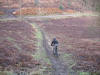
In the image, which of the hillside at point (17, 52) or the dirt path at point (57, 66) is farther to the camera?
the hillside at point (17, 52)

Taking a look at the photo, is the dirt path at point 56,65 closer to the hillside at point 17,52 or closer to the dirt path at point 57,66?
the dirt path at point 57,66

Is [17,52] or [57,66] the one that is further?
[17,52]

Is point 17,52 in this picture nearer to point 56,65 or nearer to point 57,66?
point 56,65

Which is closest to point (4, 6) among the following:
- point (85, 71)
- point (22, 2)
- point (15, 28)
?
point (15, 28)

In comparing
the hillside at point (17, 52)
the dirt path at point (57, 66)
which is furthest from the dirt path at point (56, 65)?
the hillside at point (17, 52)

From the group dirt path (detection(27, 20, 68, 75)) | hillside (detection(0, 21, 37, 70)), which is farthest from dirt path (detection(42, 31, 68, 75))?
hillside (detection(0, 21, 37, 70))

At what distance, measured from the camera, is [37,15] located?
2625 centimetres

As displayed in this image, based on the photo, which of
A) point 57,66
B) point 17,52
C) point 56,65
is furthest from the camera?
point 17,52

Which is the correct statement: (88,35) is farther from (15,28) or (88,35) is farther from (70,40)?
(15,28)

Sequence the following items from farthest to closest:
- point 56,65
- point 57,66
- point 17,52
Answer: point 17,52 → point 56,65 → point 57,66

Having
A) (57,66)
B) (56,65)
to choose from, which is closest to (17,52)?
→ (56,65)

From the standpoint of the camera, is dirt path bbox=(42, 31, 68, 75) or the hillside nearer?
dirt path bbox=(42, 31, 68, 75)

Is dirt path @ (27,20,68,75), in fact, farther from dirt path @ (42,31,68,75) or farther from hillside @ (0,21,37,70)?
hillside @ (0,21,37,70)

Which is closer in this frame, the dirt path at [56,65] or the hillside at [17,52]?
the dirt path at [56,65]
